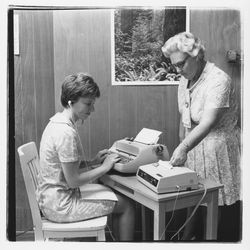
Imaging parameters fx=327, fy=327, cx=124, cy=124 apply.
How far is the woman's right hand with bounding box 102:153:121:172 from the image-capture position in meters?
1.80

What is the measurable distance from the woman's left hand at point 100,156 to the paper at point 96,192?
5.3 inches

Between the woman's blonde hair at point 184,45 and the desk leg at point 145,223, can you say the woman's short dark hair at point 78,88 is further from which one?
the desk leg at point 145,223

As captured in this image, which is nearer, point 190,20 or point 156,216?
point 156,216

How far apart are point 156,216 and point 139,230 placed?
265 mm

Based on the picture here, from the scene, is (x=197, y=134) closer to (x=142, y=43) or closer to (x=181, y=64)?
(x=181, y=64)

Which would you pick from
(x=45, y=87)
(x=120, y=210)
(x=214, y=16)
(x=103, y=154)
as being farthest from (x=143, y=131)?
(x=214, y=16)

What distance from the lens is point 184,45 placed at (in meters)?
1.83

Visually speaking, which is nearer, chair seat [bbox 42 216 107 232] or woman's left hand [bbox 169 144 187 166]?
chair seat [bbox 42 216 107 232]

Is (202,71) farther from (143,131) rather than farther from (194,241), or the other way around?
(194,241)

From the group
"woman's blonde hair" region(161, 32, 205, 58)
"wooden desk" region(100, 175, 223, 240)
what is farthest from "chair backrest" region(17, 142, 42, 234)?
"woman's blonde hair" region(161, 32, 205, 58)

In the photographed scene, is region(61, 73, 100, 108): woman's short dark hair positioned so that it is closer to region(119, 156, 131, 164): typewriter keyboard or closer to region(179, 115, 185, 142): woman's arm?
region(119, 156, 131, 164): typewriter keyboard

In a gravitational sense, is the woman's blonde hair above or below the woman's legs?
above

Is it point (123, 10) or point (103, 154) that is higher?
point (123, 10)

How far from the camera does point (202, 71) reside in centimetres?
184
